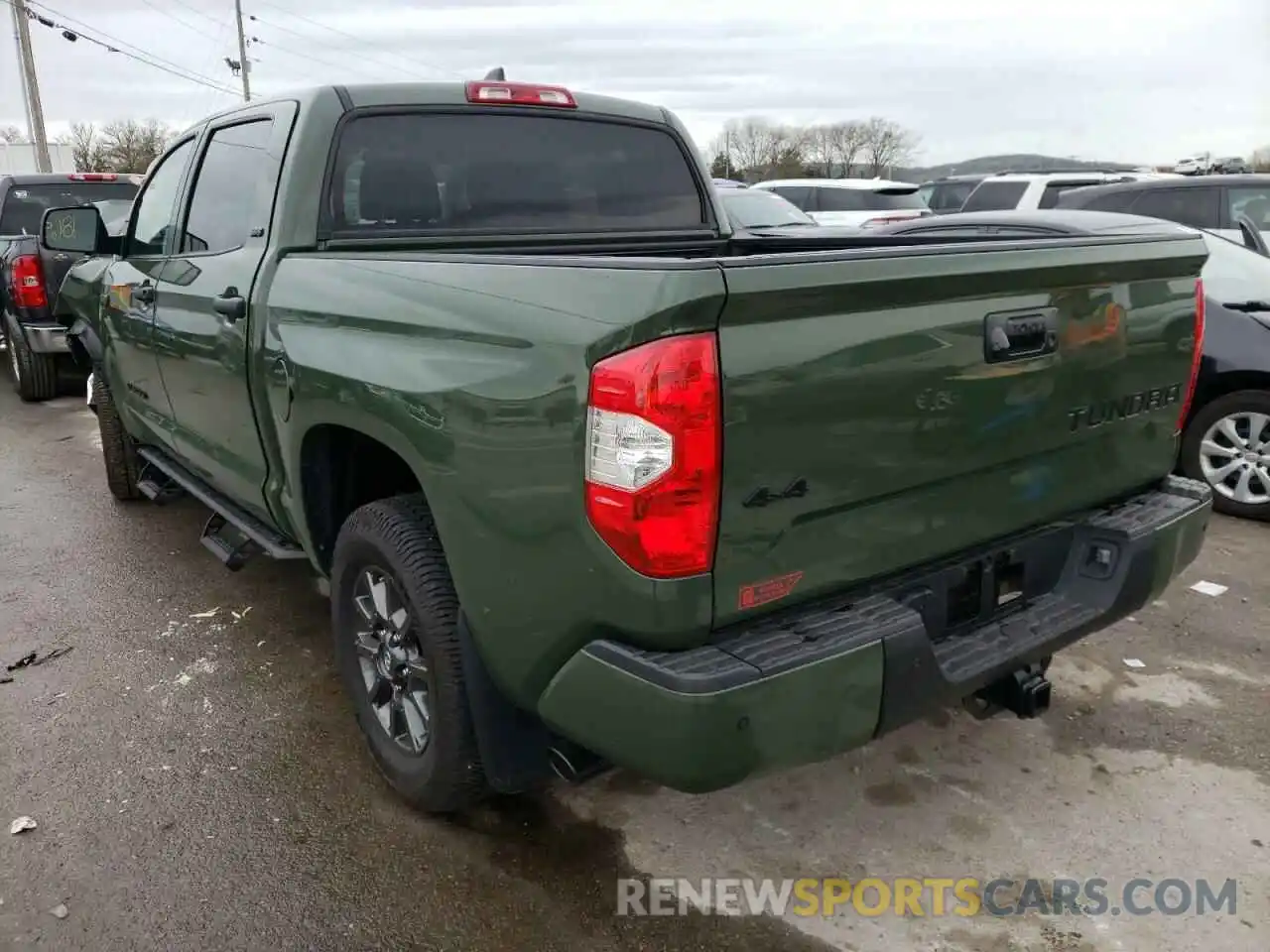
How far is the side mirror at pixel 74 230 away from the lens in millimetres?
4625

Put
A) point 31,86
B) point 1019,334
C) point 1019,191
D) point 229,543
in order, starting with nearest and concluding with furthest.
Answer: point 1019,334, point 229,543, point 1019,191, point 31,86

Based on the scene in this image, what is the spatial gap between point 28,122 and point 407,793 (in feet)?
99.1

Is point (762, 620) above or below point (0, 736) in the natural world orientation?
above

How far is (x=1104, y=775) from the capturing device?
3.00 metres

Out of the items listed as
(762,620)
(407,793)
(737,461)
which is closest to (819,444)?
(737,461)

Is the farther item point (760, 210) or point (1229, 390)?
point (760, 210)

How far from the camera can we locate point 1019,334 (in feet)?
7.64

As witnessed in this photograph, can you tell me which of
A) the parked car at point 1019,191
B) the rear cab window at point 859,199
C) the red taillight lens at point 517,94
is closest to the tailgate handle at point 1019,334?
the red taillight lens at point 517,94

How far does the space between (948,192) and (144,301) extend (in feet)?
52.2

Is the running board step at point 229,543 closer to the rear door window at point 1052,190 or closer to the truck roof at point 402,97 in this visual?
the truck roof at point 402,97

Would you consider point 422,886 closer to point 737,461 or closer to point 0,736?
point 737,461

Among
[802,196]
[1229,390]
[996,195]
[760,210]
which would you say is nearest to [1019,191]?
[996,195]

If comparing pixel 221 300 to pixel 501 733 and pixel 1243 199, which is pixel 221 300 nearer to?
pixel 501 733

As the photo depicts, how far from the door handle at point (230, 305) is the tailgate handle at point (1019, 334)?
2.22 meters
